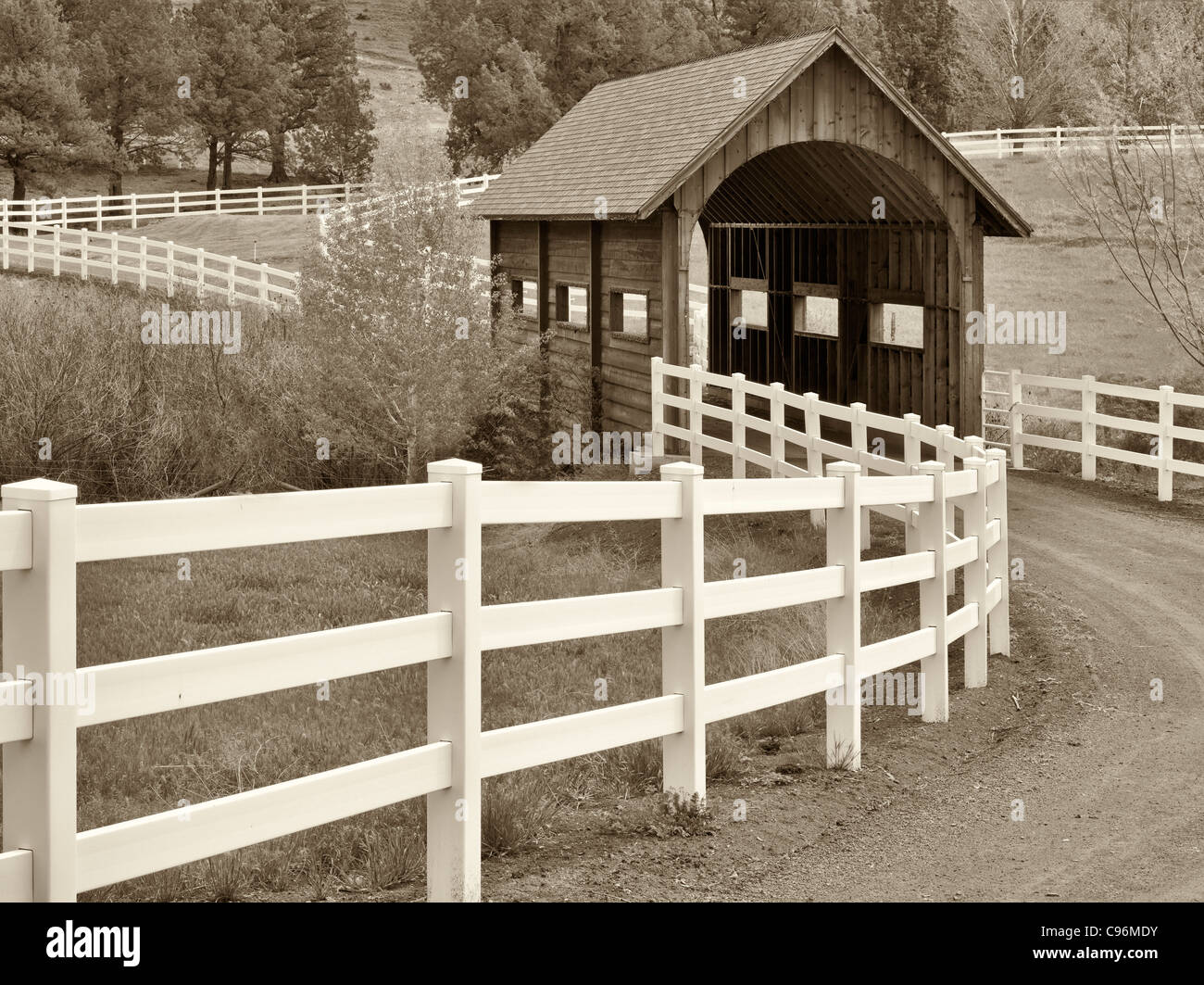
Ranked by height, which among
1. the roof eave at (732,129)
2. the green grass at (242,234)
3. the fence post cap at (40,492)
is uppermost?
the green grass at (242,234)

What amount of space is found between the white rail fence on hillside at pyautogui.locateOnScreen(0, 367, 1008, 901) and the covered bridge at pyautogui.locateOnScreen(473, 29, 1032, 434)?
1130cm

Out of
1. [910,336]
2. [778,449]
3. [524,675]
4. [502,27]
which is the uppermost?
[502,27]

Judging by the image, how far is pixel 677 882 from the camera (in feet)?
17.5

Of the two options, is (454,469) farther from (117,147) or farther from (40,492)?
(117,147)

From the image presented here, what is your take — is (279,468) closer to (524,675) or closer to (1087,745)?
(524,675)

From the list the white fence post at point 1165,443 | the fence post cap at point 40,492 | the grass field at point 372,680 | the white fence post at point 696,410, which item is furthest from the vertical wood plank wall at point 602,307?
the fence post cap at point 40,492

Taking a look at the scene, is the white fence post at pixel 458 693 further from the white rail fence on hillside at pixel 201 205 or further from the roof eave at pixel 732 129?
the white rail fence on hillside at pixel 201 205

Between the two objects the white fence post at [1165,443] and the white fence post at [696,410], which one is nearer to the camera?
the white fence post at [1165,443]

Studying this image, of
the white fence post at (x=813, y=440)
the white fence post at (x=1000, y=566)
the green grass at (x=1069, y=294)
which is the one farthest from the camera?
the green grass at (x=1069, y=294)

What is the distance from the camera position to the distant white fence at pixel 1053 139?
65.5 ft

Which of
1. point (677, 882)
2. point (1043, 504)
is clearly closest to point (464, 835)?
point (677, 882)

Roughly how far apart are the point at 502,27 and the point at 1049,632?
5556 centimetres

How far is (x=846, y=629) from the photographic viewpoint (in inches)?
283

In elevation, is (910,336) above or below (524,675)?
above
